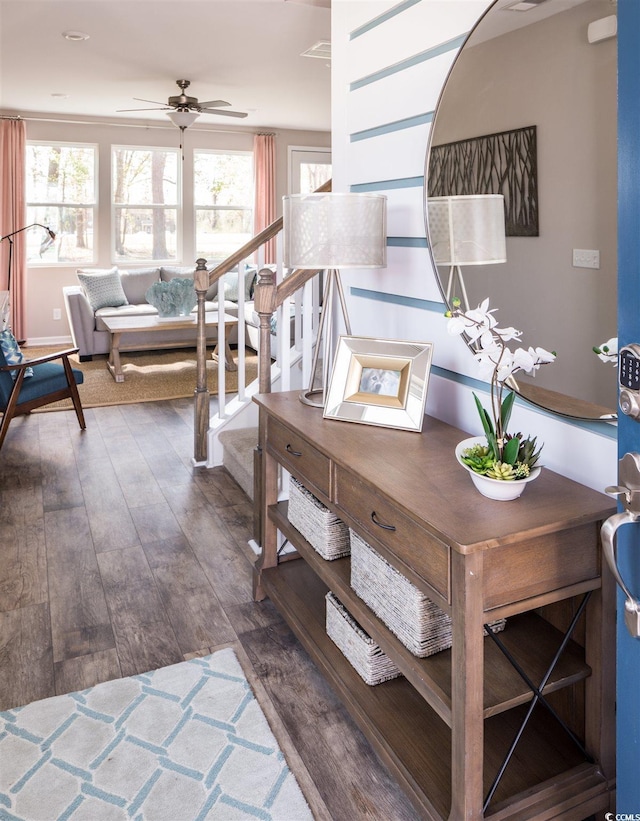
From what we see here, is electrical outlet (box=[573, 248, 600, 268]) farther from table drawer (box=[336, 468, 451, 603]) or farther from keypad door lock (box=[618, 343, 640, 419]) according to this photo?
table drawer (box=[336, 468, 451, 603])

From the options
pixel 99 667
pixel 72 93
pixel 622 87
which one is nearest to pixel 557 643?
pixel 622 87

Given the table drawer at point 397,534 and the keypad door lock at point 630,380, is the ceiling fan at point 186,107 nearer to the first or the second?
the table drawer at point 397,534

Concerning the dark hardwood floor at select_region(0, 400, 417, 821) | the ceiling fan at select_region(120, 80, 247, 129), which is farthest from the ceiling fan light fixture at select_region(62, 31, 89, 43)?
the dark hardwood floor at select_region(0, 400, 417, 821)

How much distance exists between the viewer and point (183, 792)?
1526 millimetres

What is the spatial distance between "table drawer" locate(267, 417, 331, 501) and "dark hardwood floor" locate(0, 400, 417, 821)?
584mm

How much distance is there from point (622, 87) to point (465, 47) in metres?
→ 0.80

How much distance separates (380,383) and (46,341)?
7.15 m

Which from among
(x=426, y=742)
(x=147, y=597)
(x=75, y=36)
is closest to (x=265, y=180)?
(x=75, y=36)

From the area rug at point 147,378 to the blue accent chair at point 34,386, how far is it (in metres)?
0.77

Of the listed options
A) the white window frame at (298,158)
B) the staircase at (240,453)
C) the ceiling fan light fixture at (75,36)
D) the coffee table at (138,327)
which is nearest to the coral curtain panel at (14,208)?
the coffee table at (138,327)

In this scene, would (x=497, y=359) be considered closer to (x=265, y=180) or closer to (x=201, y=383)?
(x=201, y=383)

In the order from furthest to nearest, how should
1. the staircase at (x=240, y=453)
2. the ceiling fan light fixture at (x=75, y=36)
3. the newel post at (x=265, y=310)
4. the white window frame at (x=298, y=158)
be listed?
the white window frame at (x=298, y=158), the ceiling fan light fixture at (x=75, y=36), the staircase at (x=240, y=453), the newel post at (x=265, y=310)

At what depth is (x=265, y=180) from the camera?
28.2ft

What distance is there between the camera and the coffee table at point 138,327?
19.8 feet
